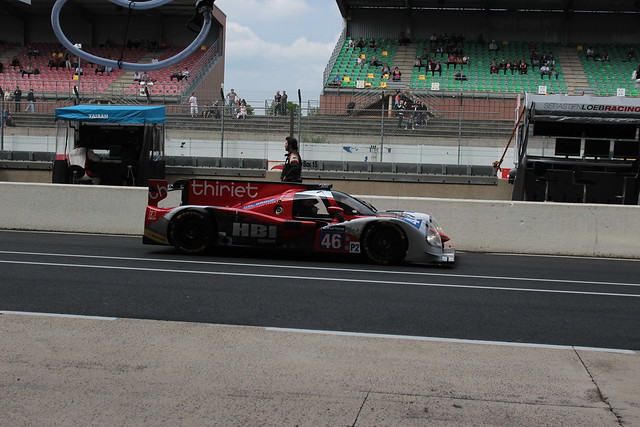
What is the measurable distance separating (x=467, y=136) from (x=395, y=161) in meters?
2.19

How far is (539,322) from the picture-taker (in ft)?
23.2

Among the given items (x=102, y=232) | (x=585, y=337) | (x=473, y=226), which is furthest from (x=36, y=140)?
(x=585, y=337)

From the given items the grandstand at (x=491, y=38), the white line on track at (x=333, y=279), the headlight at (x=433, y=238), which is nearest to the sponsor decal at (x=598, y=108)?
the headlight at (x=433, y=238)

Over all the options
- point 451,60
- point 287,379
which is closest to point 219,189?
point 287,379

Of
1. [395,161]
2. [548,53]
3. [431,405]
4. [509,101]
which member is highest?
[548,53]

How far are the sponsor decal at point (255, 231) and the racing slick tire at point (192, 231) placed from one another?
356 millimetres

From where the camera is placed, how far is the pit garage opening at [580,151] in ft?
56.1

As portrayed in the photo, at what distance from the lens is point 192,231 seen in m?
11.3

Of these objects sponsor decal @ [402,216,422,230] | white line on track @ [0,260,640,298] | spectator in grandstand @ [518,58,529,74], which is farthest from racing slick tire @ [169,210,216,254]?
spectator in grandstand @ [518,58,529,74]

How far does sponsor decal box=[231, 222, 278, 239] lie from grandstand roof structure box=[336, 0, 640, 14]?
99.7ft

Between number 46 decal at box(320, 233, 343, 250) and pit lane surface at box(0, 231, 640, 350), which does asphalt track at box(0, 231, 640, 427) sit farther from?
number 46 decal at box(320, 233, 343, 250)

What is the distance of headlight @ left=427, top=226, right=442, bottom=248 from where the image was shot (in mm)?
10657

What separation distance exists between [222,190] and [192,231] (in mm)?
790

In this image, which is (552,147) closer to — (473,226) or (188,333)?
(473,226)
